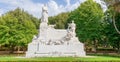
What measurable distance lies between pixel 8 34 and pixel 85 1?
1621cm

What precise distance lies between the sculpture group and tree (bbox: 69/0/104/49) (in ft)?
44.1

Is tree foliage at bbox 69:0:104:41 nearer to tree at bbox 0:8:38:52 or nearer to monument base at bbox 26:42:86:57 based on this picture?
tree at bbox 0:8:38:52

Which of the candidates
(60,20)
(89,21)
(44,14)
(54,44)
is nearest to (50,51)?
(54,44)

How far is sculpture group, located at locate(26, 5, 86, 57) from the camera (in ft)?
122

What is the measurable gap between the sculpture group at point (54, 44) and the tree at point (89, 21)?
13433 millimetres

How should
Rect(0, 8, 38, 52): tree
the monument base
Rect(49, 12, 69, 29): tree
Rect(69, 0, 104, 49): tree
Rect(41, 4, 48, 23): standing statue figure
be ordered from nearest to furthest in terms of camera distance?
the monument base
Rect(41, 4, 48, 23): standing statue figure
Rect(0, 8, 38, 52): tree
Rect(69, 0, 104, 49): tree
Rect(49, 12, 69, 29): tree

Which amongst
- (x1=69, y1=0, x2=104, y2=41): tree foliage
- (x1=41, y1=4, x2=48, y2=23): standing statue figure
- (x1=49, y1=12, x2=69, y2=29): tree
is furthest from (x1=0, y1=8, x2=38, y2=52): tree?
(x1=49, y1=12, x2=69, y2=29): tree

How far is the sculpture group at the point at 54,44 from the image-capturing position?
3712 cm

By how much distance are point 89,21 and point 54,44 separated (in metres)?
16.3

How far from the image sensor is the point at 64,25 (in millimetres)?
73500

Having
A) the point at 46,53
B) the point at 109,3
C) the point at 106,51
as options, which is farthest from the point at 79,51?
the point at 106,51

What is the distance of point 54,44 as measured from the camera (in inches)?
1479

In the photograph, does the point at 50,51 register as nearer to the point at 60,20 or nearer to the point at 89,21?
the point at 89,21

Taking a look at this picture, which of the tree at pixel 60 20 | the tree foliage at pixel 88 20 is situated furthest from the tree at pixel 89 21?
the tree at pixel 60 20
